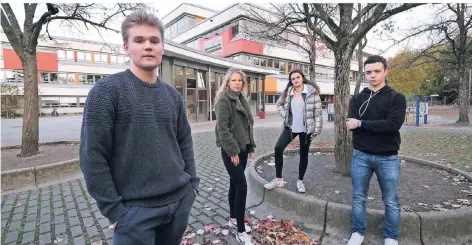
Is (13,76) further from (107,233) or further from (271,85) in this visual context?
(107,233)

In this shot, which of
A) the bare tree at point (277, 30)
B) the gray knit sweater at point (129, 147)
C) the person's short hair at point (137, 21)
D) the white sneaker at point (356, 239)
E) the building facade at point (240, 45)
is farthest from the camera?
the building facade at point (240, 45)

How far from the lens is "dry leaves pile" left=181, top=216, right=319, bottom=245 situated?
317 centimetres

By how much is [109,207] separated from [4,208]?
13.7ft

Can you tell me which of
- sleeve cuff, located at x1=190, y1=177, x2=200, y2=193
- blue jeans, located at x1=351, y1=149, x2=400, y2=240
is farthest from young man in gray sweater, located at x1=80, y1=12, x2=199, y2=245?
blue jeans, located at x1=351, y1=149, x2=400, y2=240

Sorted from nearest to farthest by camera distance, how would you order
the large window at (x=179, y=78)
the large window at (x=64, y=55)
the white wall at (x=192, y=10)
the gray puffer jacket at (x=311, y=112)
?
the gray puffer jacket at (x=311, y=112) < the large window at (x=179, y=78) < the large window at (x=64, y=55) < the white wall at (x=192, y=10)

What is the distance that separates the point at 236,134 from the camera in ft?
10.6

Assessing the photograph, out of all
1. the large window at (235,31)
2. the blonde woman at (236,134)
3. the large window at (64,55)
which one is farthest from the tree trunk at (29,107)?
the large window at (64,55)

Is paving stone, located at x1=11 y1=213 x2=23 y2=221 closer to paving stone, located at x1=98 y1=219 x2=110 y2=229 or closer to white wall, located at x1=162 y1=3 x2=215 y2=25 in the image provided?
paving stone, located at x1=98 y1=219 x2=110 y2=229

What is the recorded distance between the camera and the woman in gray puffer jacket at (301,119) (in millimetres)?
4254

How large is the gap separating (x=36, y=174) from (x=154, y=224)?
17.4 ft

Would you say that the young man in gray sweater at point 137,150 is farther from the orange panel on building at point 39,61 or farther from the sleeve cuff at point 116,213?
the orange panel on building at point 39,61

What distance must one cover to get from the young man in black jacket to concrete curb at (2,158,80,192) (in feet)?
19.1

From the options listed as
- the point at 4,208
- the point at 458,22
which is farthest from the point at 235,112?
the point at 458,22

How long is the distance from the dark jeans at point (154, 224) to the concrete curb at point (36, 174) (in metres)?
5.11
